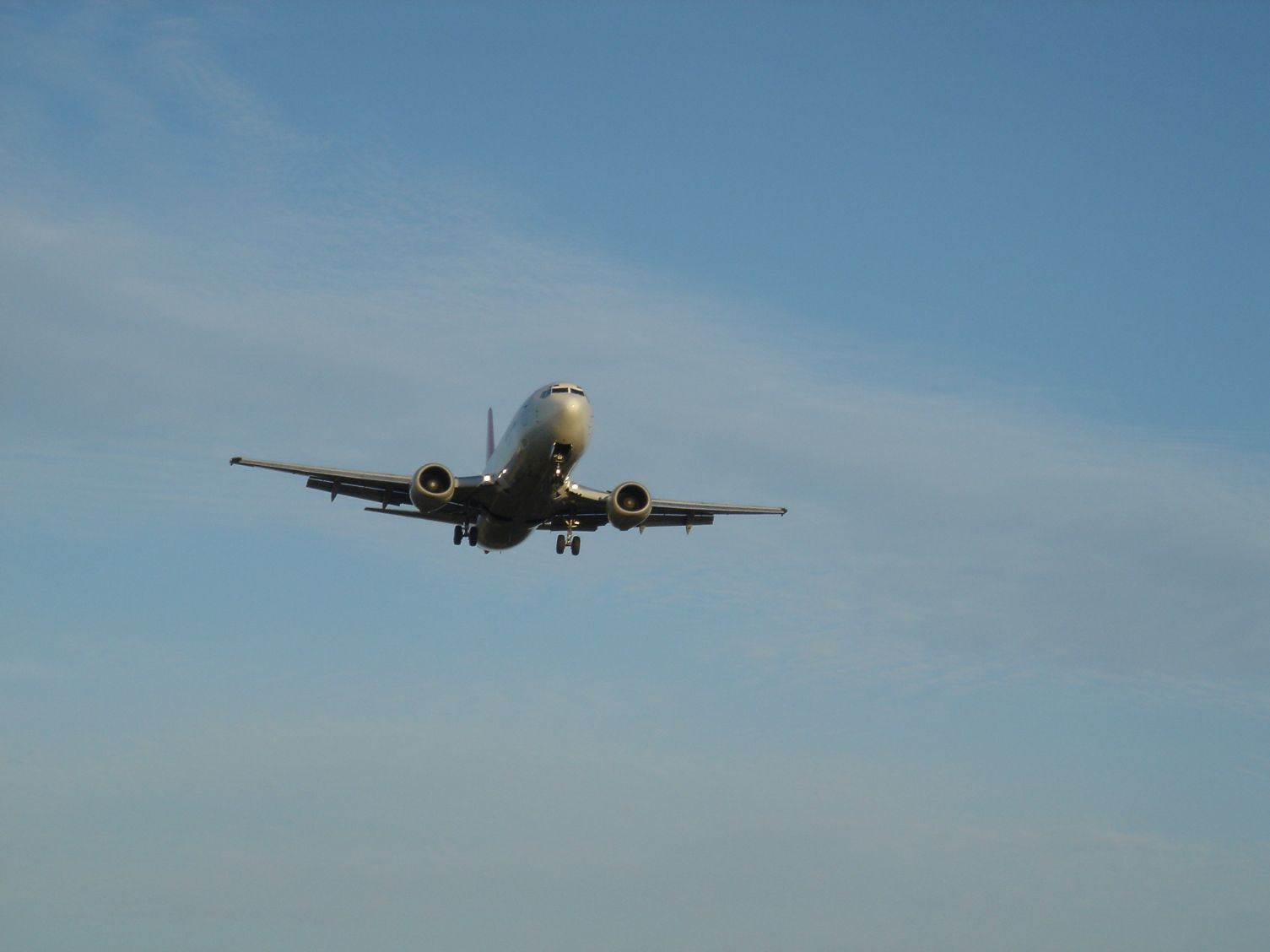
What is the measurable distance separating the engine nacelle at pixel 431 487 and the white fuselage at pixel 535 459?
83.1 inches

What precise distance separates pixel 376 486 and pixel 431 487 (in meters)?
4.42

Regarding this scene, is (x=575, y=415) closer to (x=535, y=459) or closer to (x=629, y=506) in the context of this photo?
(x=535, y=459)

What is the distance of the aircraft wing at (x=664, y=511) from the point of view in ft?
192

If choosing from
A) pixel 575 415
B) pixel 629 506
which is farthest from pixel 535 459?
pixel 629 506

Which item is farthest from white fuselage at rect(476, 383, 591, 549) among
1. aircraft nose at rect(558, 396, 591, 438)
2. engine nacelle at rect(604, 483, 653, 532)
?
engine nacelle at rect(604, 483, 653, 532)

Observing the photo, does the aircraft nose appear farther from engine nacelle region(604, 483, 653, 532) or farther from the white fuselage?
engine nacelle region(604, 483, 653, 532)

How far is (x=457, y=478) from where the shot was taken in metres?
56.6

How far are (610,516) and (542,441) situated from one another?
4.02 meters

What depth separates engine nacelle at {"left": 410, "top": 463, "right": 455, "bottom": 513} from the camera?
5478cm

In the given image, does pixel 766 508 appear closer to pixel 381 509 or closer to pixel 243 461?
pixel 381 509

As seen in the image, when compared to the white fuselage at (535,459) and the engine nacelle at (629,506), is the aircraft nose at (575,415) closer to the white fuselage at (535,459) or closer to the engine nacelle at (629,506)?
the white fuselage at (535,459)

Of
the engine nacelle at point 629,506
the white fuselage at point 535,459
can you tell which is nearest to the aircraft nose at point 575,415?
the white fuselage at point 535,459

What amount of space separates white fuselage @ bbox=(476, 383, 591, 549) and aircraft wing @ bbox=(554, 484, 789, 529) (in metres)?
1.21

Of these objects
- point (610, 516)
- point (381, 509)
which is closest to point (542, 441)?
point (610, 516)
